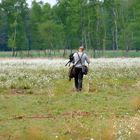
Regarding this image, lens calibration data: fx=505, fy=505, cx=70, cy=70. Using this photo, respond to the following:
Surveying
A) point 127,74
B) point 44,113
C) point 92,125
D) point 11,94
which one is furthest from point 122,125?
point 127,74

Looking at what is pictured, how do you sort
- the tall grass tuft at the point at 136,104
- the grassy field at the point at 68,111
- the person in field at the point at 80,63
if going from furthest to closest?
the person in field at the point at 80,63 < the tall grass tuft at the point at 136,104 < the grassy field at the point at 68,111

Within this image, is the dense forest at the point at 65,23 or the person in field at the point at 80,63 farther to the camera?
the dense forest at the point at 65,23

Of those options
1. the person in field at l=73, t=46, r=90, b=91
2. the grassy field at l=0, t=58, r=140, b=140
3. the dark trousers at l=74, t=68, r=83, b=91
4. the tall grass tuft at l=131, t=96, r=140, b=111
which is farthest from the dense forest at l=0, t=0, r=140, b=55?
the tall grass tuft at l=131, t=96, r=140, b=111

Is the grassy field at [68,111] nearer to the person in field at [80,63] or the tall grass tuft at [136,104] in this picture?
the tall grass tuft at [136,104]

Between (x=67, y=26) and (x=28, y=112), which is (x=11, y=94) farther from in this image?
(x=67, y=26)

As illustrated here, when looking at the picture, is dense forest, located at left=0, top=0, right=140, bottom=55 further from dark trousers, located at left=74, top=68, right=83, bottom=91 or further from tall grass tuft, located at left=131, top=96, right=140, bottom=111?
tall grass tuft, located at left=131, top=96, right=140, bottom=111

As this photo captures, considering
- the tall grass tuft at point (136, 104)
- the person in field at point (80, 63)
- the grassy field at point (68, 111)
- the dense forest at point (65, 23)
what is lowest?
the grassy field at point (68, 111)

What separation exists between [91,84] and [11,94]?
16.2 feet

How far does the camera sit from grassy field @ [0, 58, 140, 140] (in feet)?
37.7

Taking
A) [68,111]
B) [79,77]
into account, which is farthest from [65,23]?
[68,111]

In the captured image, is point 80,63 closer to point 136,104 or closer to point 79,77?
point 79,77

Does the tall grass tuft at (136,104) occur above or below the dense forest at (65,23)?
below

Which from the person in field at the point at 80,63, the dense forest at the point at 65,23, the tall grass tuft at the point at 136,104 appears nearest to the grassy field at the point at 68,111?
the tall grass tuft at the point at 136,104

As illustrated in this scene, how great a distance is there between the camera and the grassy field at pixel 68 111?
1148 cm
